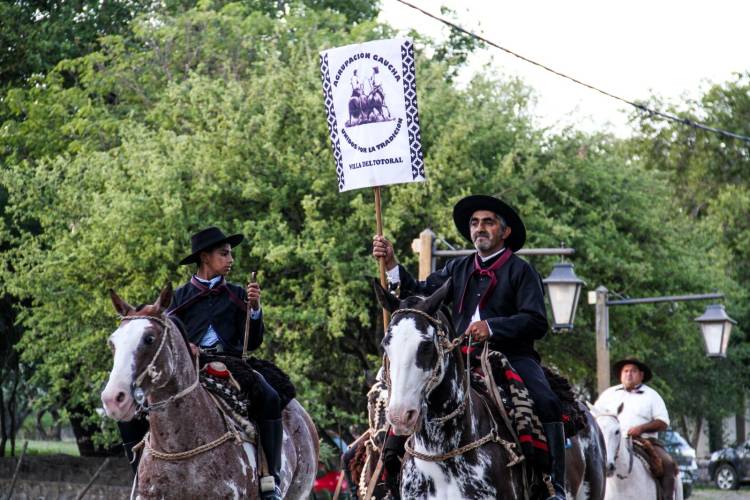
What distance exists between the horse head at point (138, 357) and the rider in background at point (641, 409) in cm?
847

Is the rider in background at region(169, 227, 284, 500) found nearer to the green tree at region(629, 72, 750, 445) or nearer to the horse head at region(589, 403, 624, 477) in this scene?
the horse head at region(589, 403, 624, 477)

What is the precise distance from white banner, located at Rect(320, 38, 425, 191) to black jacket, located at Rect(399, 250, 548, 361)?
115 centimetres

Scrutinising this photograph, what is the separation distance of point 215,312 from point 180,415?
5.04 feet

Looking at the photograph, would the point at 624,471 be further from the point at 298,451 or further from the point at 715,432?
the point at 715,432

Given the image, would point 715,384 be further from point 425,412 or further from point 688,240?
point 425,412

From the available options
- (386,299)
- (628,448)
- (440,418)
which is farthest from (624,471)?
(386,299)

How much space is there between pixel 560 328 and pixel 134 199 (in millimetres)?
10948

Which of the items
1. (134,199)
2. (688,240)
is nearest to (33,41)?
(134,199)

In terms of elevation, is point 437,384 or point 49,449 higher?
point 437,384

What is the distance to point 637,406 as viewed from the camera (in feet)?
59.8

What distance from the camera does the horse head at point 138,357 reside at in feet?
32.1

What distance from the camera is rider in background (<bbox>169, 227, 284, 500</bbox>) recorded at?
12.3 metres

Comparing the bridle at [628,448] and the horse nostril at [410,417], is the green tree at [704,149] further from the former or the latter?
the horse nostril at [410,417]

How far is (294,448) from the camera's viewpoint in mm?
13555
